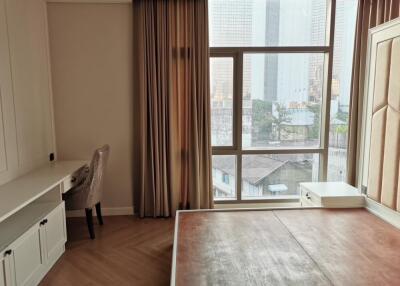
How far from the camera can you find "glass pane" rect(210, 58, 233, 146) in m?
4.12

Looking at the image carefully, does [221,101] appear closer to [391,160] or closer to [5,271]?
[391,160]

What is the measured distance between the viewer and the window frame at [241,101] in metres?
4.05

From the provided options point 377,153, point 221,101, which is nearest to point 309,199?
point 377,153

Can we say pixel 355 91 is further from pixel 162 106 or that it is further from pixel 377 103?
pixel 162 106

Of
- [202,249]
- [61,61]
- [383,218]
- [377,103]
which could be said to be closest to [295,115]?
[377,103]

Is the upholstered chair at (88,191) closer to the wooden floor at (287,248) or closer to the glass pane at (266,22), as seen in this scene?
the wooden floor at (287,248)

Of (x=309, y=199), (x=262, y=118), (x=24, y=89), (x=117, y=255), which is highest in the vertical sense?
(x=24, y=89)

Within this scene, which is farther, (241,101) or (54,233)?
(241,101)

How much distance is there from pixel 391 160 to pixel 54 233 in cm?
291

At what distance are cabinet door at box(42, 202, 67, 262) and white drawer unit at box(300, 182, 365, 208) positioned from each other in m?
2.49

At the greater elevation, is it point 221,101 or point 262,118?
point 221,101

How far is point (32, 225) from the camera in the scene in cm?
249

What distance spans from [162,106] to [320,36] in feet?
7.40

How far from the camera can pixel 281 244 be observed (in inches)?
Result: 82.9
